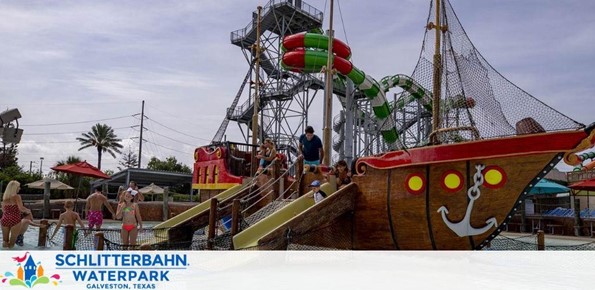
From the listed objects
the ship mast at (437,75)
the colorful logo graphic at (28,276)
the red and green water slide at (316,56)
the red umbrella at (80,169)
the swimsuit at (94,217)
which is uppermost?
the red and green water slide at (316,56)

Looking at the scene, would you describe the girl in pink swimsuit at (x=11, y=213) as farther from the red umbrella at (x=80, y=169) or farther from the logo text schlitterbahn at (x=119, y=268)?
the red umbrella at (x=80, y=169)

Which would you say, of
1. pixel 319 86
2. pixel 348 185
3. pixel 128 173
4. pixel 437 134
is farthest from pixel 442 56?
pixel 128 173

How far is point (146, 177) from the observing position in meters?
28.4

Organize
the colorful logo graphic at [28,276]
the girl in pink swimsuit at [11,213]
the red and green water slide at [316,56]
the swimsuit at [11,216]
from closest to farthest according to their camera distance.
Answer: the colorful logo graphic at [28,276]
the girl in pink swimsuit at [11,213]
the swimsuit at [11,216]
the red and green water slide at [316,56]

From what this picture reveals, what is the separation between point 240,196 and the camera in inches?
409

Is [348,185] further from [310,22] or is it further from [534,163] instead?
[310,22]

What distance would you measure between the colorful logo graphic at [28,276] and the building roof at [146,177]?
1993 cm

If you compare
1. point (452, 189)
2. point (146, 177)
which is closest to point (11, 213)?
point (452, 189)

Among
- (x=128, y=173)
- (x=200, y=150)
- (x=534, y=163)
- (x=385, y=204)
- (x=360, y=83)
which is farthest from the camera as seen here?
(x=128, y=173)

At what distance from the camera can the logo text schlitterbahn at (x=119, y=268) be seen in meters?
5.45

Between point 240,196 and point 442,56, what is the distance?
492 centimetres

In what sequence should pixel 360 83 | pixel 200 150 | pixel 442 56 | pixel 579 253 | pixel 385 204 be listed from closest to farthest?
pixel 385 204 < pixel 442 56 < pixel 579 253 < pixel 200 150 < pixel 360 83

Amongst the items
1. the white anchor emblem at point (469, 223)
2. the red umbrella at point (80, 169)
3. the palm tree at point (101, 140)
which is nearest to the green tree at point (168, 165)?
the palm tree at point (101, 140)

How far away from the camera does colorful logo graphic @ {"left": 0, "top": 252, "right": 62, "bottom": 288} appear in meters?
5.67
